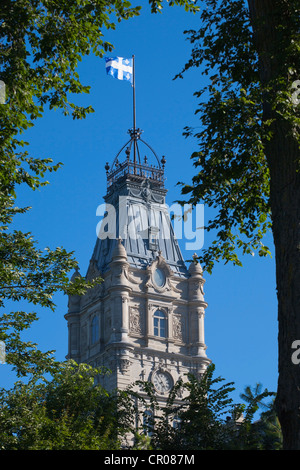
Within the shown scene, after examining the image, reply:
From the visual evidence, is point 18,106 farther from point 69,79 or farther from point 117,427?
point 117,427

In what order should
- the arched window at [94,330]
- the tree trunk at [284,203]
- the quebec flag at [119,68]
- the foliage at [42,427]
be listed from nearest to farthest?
the tree trunk at [284,203]
the foliage at [42,427]
the quebec flag at [119,68]
the arched window at [94,330]

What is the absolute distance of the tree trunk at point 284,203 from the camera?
61.7 ft

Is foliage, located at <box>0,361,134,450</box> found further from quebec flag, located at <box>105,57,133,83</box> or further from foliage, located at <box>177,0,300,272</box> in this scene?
quebec flag, located at <box>105,57,133,83</box>

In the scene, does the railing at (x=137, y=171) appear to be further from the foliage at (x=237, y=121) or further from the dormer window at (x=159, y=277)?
the foliage at (x=237, y=121)

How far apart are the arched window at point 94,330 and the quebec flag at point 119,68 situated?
23644 mm

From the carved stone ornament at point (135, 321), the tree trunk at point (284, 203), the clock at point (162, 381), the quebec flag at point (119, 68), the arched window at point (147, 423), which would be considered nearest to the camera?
the tree trunk at point (284, 203)

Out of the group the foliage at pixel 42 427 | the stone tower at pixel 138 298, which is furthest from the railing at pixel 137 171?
the foliage at pixel 42 427

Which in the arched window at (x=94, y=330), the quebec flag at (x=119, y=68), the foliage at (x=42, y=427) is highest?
the quebec flag at (x=119, y=68)

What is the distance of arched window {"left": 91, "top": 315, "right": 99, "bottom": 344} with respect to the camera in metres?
99.7

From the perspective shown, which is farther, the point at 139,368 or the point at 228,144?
the point at 139,368

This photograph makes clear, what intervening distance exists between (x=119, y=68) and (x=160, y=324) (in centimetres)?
2512
